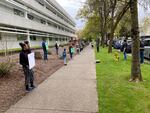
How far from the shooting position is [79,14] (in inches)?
2375

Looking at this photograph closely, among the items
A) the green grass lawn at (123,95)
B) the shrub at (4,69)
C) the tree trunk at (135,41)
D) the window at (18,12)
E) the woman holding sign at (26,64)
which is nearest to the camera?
the green grass lawn at (123,95)

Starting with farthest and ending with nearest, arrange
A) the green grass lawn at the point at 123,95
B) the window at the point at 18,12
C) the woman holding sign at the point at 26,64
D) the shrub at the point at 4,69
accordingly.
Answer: the window at the point at 18,12 → the shrub at the point at 4,69 → the woman holding sign at the point at 26,64 → the green grass lawn at the point at 123,95

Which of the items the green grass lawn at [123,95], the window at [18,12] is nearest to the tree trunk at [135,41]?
the green grass lawn at [123,95]

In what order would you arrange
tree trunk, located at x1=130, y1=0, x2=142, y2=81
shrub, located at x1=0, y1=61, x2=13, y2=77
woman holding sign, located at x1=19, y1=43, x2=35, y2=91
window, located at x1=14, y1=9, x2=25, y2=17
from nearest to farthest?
1. woman holding sign, located at x1=19, y1=43, x2=35, y2=91
2. tree trunk, located at x1=130, y1=0, x2=142, y2=81
3. shrub, located at x1=0, y1=61, x2=13, y2=77
4. window, located at x1=14, y1=9, x2=25, y2=17

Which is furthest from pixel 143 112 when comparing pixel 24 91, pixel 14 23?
pixel 14 23

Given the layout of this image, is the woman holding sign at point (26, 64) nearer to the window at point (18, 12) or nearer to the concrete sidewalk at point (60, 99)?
the concrete sidewalk at point (60, 99)

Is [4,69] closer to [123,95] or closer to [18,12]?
[123,95]

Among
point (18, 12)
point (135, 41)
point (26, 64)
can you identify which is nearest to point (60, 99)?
point (26, 64)

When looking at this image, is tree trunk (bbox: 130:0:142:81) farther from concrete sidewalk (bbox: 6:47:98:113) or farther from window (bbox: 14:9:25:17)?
window (bbox: 14:9:25:17)

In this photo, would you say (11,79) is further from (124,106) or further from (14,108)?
(124,106)

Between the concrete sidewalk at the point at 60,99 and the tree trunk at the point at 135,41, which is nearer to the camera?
the concrete sidewalk at the point at 60,99

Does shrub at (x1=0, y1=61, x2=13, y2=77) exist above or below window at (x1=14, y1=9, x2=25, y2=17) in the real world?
below

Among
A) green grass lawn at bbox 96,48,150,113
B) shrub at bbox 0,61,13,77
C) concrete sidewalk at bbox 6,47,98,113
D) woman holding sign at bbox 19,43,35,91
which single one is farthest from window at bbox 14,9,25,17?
woman holding sign at bbox 19,43,35,91

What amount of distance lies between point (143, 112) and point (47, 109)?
2.43m
